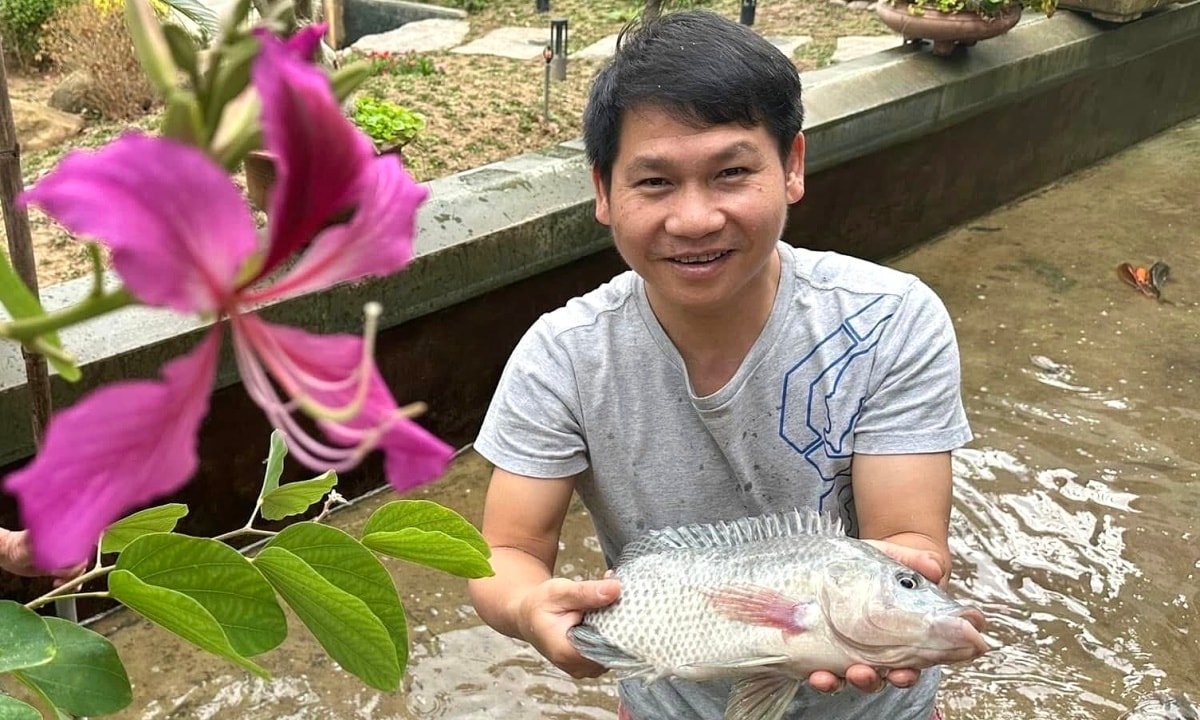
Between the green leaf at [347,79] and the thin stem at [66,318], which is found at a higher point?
the green leaf at [347,79]

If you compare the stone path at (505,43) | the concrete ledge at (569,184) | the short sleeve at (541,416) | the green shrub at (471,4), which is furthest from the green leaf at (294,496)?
the green shrub at (471,4)

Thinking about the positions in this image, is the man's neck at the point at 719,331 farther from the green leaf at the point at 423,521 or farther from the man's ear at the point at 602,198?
the green leaf at the point at 423,521

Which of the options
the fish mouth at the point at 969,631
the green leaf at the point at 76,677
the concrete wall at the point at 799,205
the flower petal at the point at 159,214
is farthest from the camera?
the concrete wall at the point at 799,205

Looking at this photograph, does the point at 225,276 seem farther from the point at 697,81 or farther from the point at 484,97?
the point at 484,97

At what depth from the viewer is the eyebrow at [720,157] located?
5.27ft

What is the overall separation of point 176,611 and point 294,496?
0.32 metres

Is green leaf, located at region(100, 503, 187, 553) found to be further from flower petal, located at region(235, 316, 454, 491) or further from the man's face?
the man's face

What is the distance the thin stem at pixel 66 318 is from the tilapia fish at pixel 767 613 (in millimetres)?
1198

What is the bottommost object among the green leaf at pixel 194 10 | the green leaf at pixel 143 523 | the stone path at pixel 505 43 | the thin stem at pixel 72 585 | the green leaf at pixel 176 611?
the stone path at pixel 505 43

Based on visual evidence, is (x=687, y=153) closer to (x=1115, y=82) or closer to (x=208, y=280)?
(x=208, y=280)

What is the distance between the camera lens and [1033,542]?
3.55 meters

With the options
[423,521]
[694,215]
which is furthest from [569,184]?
[423,521]

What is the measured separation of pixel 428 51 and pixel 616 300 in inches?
216

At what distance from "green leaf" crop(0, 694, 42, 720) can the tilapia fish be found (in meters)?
→ 0.90
